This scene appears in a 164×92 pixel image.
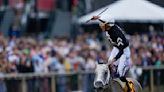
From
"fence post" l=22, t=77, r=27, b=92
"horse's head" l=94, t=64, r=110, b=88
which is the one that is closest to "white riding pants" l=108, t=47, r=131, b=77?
"horse's head" l=94, t=64, r=110, b=88

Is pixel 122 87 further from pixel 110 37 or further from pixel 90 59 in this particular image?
pixel 90 59

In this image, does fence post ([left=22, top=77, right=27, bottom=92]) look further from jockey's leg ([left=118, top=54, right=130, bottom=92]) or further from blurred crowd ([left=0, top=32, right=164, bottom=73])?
jockey's leg ([left=118, top=54, right=130, bottom=92])

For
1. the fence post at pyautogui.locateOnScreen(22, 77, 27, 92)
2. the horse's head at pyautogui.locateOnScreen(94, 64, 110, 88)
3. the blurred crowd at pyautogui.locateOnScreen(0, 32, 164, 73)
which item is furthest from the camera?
the blurred crowd at pyautogui.locateOnScreen(0, 32, 164, 73)

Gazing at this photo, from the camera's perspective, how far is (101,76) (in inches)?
605

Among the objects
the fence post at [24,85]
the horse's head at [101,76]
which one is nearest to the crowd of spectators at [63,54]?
the fence post at [24,85]

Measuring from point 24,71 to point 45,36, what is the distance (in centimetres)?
983

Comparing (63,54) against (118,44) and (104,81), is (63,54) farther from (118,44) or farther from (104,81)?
(104,81)

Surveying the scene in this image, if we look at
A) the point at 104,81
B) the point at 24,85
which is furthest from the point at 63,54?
the point at 104,81

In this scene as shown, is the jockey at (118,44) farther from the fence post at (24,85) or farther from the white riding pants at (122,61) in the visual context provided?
the fence post at (24,85)

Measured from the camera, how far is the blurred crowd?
21.0 meters

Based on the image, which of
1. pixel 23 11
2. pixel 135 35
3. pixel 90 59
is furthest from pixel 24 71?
pixel 23 11

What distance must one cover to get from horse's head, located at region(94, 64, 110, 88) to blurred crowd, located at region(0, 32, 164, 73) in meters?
5.00

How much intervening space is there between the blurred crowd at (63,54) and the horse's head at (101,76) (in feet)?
16.4

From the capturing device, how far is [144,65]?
2447cm
